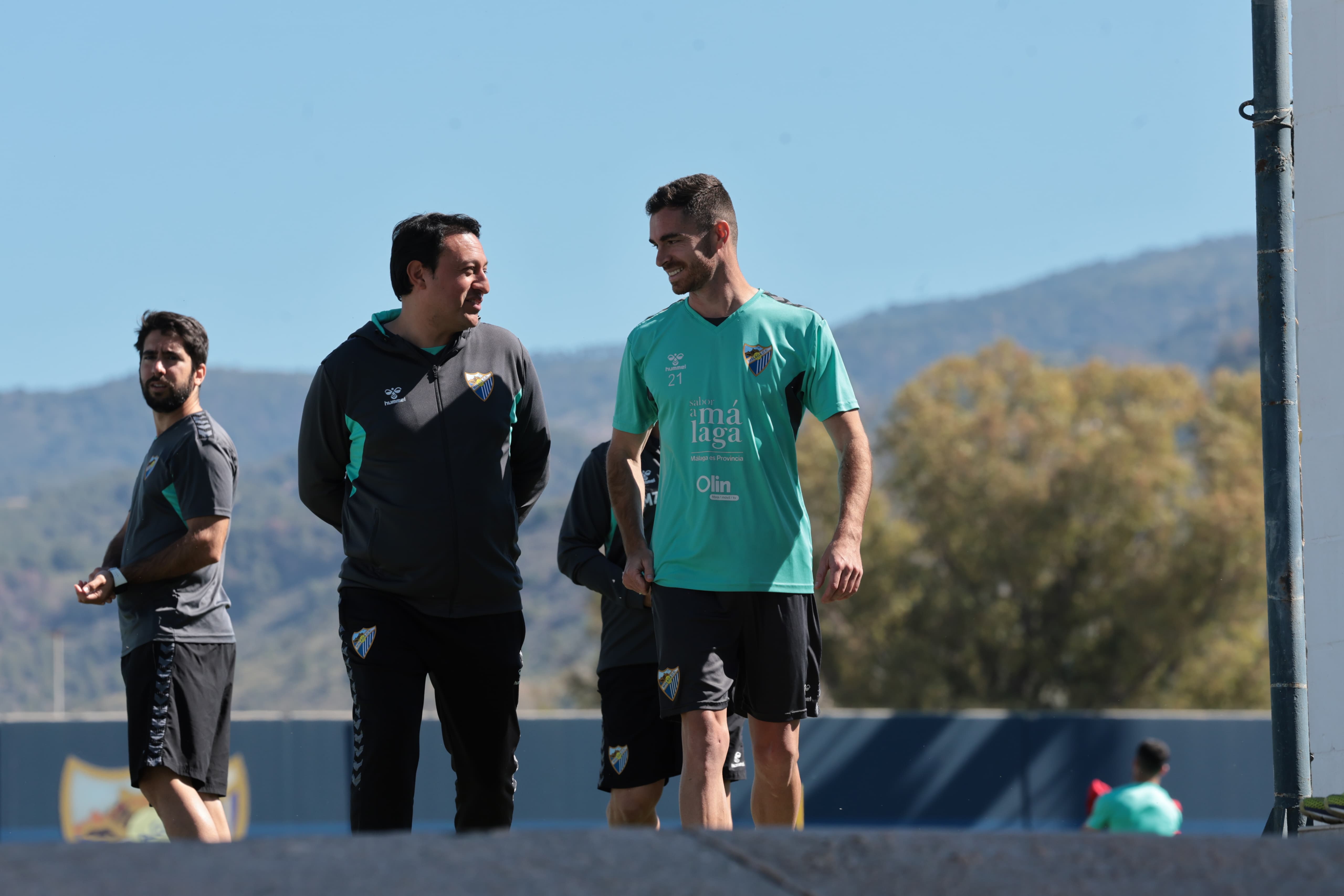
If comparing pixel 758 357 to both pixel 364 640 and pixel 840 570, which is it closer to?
pixel 840 570

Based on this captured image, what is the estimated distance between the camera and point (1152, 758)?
905 centimetres

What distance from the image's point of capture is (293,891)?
6.32 feet

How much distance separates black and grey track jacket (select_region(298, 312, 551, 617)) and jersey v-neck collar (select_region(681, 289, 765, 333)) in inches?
27.6

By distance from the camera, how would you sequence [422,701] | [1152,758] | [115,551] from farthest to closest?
[1152,758], [115,551], [422,701]

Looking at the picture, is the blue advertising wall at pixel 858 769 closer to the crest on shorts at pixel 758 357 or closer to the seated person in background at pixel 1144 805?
the seated person in background at pixel 1144 805

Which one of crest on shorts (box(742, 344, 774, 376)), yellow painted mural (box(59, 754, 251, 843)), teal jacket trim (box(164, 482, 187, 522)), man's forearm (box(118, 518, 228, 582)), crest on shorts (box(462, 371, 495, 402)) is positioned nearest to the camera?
crest on shorts (box(742, 344, 774, 376))

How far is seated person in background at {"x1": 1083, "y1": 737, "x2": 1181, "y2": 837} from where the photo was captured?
884 cm

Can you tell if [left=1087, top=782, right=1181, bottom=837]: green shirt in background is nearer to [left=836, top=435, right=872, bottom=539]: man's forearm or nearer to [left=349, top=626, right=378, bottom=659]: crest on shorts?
[left=836, top=435, right=872, bottom=539]: man's forearm

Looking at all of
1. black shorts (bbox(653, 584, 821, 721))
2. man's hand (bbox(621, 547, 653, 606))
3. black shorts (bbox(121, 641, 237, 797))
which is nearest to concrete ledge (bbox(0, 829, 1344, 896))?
black shorts (bbox(653, 584, 821, 721))

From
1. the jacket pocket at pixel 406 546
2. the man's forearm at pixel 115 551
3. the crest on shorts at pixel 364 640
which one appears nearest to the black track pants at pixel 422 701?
the crest on shorts at pixel 364 640

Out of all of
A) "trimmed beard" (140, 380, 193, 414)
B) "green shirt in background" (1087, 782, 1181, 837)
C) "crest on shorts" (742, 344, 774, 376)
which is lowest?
"green shirt in background" (1087, 782, 1181, 837)

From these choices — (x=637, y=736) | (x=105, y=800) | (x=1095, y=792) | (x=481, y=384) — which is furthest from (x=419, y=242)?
(x=105, y=800)

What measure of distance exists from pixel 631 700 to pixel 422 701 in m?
1.28

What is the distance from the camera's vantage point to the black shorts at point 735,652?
4355 mm
